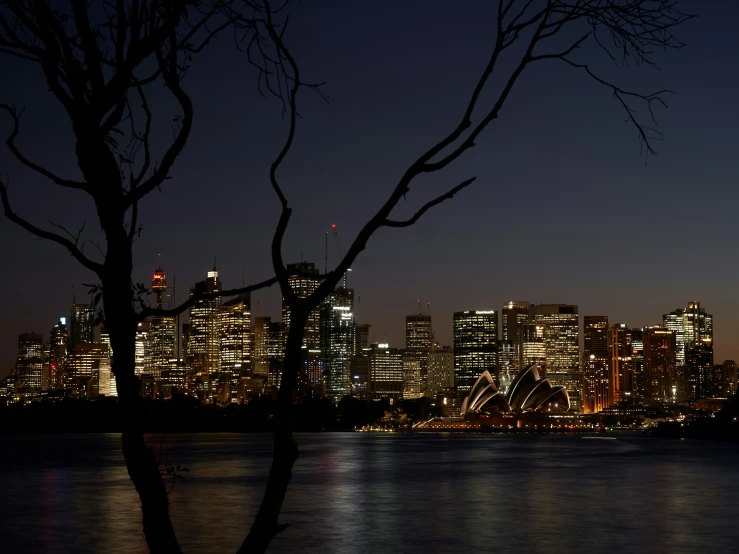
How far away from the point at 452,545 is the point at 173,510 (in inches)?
483

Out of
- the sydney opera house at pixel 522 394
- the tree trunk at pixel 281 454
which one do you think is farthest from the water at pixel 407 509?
the sydney opera house at pixel 522 394

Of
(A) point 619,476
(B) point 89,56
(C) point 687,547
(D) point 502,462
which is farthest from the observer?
(D) point 502,462

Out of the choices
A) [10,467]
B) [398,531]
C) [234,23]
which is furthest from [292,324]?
[10,467]

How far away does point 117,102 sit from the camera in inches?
169

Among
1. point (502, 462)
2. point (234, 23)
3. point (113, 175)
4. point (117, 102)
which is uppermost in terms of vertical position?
point (234, 23)

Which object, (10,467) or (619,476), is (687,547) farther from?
(10,467)

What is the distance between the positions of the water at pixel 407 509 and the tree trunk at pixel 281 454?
64.8 feet

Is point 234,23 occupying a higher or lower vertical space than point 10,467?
higher

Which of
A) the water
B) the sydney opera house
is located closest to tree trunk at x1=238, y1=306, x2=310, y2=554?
the water

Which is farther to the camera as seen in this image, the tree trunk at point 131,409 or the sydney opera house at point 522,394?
the sydney opera house at point 522,394

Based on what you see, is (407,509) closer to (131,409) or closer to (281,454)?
(281,454)

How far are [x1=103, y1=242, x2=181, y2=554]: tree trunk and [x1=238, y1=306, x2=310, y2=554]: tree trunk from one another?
330mm

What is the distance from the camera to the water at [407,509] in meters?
25.7

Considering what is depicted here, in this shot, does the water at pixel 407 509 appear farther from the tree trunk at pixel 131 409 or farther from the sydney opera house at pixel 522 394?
the sydney opera house at pixel 522 394
